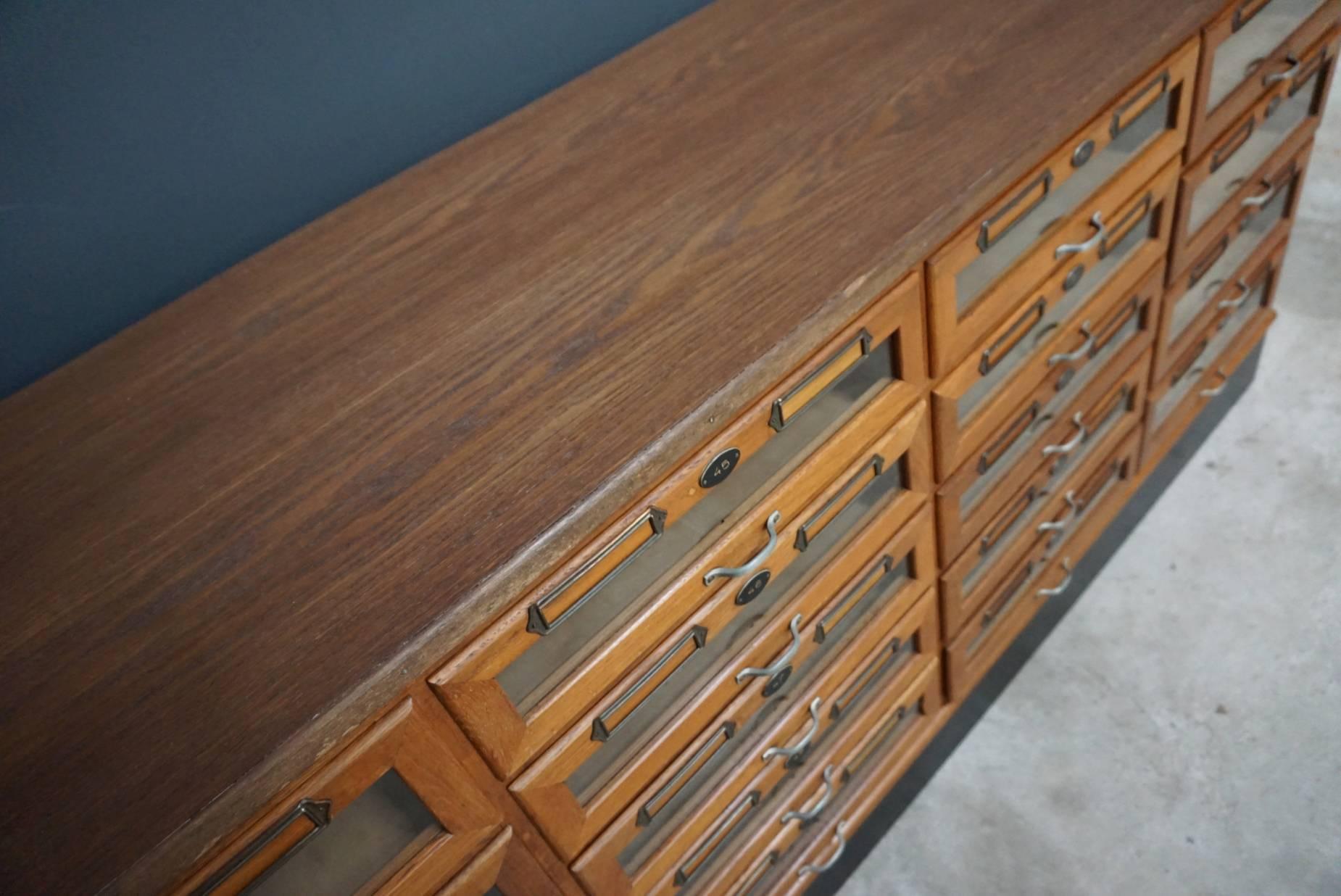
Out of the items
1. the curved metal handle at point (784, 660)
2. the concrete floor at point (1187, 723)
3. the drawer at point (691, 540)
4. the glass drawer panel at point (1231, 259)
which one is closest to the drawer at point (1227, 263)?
the glass drawer panel at point (1231, 259)

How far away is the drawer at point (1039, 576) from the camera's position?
136 cm

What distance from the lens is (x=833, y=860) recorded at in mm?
1269

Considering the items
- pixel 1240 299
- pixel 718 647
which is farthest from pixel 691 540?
pixel 1240 299

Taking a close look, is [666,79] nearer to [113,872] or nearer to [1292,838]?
[113,872]

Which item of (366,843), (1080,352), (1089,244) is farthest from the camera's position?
(1080,352)

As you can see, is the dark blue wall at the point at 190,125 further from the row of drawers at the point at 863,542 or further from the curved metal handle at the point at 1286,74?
the curved metal handle at the point at 1286,74

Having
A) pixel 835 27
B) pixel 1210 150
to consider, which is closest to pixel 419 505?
pixel 835 27

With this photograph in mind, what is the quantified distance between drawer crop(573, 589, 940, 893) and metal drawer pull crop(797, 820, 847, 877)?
0.15 meters

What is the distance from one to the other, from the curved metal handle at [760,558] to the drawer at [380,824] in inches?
10.3

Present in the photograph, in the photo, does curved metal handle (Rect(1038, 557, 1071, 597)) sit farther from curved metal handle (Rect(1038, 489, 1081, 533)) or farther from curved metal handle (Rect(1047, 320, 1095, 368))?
curved metal handle (Rect(1047, 320, 1095, 368))

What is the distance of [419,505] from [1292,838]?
128cm

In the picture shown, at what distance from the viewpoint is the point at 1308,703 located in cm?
147

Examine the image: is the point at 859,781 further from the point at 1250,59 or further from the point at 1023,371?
the point at 1250,59

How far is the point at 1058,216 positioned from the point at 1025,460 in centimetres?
32
